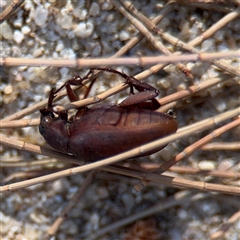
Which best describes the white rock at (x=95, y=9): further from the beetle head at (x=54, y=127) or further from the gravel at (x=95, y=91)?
the beetle head at (x=54, y=127)

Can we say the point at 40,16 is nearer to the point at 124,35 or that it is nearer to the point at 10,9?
the point at 10,9

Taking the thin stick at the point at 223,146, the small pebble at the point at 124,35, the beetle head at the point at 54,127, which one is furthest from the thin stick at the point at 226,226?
the small pebble at the point at 124,35

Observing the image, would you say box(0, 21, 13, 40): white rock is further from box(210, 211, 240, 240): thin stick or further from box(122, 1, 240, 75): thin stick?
box(210, 211, 240, 240): thin stick

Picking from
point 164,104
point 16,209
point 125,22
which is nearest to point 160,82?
point 164,104

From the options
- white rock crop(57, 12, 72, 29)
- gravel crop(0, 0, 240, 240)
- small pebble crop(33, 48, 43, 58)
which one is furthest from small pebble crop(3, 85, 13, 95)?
white rock crop(57, 12, 72, 29)

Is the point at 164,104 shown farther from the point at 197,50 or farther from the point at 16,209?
the point at 16,209

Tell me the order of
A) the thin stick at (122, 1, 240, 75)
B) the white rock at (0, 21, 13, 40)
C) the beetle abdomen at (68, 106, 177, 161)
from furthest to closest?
1. the white rock at (0, 21, 13, 40)
2. the thin stick at (122, 1, 240, 75)
3. the beetle abdomen at (68, 106, 177, 161)

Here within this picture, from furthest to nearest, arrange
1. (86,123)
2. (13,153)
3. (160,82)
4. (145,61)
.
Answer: (13,153)
(160,82)
(86,123)
(145,61)
